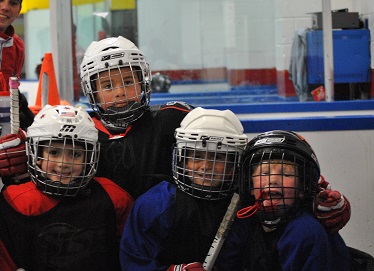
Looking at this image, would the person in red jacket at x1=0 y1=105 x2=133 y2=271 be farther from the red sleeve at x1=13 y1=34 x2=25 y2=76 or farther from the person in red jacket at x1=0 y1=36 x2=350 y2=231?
the red sleeve at x1=13 y1=34 x2=25 y2=76

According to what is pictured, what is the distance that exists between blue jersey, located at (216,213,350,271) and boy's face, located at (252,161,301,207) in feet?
0.23

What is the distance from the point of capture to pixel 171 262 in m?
2.38

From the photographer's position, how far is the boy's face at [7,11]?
3162 mm

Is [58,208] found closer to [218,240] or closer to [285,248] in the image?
[218,240]

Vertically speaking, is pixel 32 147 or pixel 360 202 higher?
pixel 32 147

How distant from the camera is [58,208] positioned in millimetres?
2443

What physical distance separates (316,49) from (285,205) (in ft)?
9.04

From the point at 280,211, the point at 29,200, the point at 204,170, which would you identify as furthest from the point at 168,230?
the point at 29,200

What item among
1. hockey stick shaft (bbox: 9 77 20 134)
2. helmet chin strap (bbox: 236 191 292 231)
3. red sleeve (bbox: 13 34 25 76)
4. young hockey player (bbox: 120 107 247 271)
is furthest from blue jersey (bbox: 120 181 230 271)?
red sleeve (bbox: 13 34 25 76)

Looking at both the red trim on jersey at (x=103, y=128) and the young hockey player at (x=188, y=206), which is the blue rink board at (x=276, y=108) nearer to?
the red trim on jersey at (x=103, y=128)

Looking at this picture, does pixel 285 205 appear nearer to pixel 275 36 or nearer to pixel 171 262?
pixel 171 262

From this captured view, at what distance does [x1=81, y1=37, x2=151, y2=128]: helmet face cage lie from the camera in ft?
8.50

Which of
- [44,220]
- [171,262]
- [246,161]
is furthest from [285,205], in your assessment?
[44,220]

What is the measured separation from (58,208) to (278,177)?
2.23 ft
